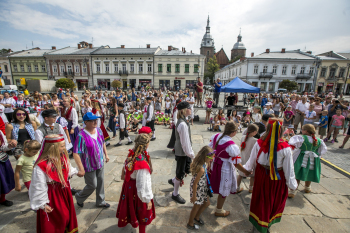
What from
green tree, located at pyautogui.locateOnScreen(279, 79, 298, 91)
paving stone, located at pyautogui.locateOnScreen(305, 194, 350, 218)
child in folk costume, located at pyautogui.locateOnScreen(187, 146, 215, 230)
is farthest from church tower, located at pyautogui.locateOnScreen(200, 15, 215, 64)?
child in folk costume, located at pyautogui.locateOnScreen(187, 146, 215, 230)

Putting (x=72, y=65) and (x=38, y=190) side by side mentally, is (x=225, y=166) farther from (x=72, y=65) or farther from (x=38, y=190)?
(x=72, y=65)

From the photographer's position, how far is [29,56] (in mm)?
39438

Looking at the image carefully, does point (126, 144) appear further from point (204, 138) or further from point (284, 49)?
point (284, 49)

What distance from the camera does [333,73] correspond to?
3978 cm

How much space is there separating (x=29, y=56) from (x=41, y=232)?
52.2 metres

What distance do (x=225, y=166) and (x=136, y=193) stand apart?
1.42 m

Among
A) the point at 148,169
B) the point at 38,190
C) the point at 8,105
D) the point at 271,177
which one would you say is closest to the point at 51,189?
the point at 38,190

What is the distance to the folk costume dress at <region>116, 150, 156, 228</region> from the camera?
6.98 ft

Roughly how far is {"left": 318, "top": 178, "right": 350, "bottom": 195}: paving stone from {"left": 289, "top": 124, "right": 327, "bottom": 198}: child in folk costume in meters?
0.87

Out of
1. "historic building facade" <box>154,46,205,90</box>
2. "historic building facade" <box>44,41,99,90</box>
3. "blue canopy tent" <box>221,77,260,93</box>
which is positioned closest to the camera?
"blue canopy tent" <box>221,77,260,93</box>

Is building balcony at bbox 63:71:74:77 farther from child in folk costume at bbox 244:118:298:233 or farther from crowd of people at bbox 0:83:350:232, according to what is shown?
child in folk costume at bbox 244:118:298:233

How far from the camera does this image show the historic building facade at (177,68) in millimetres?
37719

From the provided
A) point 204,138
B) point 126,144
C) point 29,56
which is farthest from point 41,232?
point 29,56

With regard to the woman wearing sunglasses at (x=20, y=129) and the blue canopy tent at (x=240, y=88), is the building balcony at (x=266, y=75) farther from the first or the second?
the woman wearing sunglasses at (x=20, y=129)
